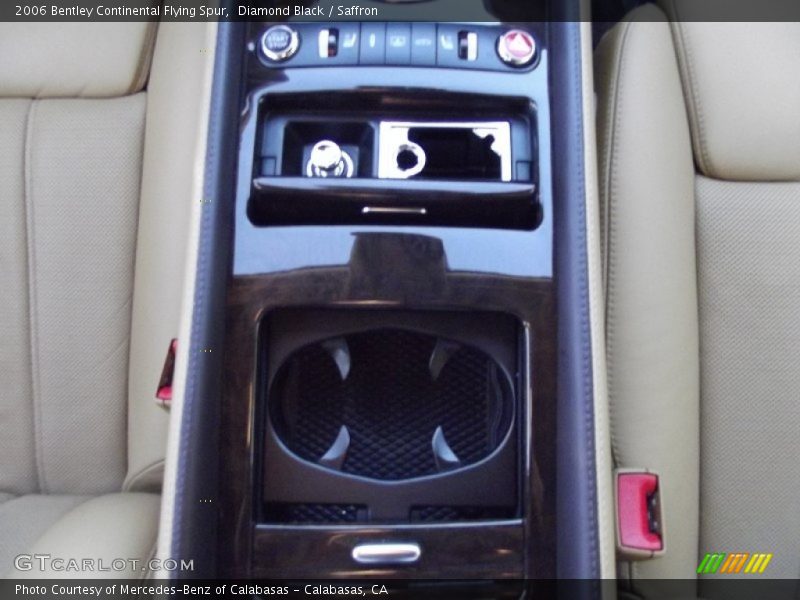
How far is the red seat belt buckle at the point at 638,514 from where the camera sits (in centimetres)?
77

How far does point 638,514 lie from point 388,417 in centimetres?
25

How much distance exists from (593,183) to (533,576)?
0.37 m

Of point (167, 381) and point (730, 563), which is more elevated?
point (167, 381)

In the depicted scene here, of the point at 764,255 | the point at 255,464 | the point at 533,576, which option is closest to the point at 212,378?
the point at 255,464

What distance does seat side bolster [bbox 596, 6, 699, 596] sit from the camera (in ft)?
2.90

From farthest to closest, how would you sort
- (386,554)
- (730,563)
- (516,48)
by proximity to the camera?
(730,563) → (516,48) → (386,554)

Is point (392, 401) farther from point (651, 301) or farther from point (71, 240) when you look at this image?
point (71, 240)

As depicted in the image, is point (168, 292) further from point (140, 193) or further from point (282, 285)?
point (282, 285)

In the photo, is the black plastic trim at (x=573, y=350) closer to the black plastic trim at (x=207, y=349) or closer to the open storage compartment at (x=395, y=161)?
the open storage compartment at (x=395, y=161)

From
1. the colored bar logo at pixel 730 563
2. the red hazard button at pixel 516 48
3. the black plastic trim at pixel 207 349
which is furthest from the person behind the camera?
the colored bar logo at pixel 730 563

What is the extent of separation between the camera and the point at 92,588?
75cm

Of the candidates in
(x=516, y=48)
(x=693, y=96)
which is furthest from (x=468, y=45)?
(x=693, y=96)

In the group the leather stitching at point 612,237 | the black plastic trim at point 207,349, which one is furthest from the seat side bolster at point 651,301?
the black plastic trim at point 207,349

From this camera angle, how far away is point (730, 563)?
3.11ft
